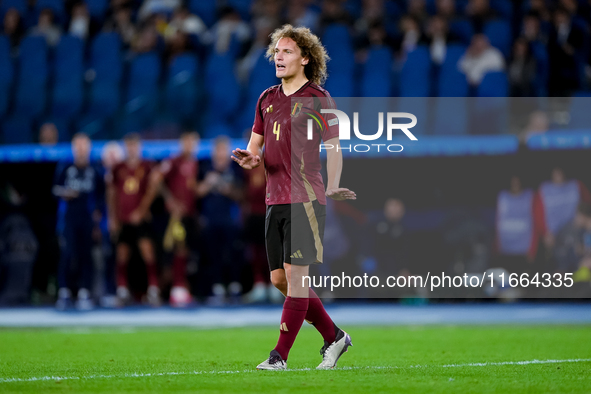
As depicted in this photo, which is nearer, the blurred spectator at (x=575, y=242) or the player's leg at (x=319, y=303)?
the player's leg at (x=319, y=303)

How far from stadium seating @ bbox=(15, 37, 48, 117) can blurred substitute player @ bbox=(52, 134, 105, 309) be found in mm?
3097

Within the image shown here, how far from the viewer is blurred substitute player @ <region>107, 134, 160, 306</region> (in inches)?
456

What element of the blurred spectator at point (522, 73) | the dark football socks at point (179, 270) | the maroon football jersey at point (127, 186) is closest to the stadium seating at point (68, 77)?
the maroon football jersey at point (127, 186)

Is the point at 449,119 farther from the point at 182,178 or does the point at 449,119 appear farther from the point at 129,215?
the point at 129,215

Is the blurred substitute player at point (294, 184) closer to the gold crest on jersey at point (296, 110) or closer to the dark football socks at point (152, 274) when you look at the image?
the gold crest on jersey at point (296, 110)

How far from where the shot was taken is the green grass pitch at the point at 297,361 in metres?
4.43

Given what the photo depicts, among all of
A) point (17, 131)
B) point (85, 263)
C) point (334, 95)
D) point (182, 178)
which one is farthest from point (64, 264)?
point (334, 95)

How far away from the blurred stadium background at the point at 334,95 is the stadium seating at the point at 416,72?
0.02 m

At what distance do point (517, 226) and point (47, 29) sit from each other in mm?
9448

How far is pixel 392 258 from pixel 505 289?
198cm

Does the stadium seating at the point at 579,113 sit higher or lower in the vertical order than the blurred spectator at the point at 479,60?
lower

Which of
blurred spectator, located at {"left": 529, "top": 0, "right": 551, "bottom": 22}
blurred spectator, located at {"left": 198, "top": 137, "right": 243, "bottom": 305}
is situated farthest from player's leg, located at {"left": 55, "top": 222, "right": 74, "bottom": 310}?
blurred spectator, located at {"left": 529, "top": 0, "right": 551, "bottom": 22}

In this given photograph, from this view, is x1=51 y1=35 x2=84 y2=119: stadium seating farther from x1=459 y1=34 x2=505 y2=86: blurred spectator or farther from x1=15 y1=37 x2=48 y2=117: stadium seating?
x1=459 y1=34 x2=505 y2=86: blurred spectator

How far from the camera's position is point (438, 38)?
13258mm
